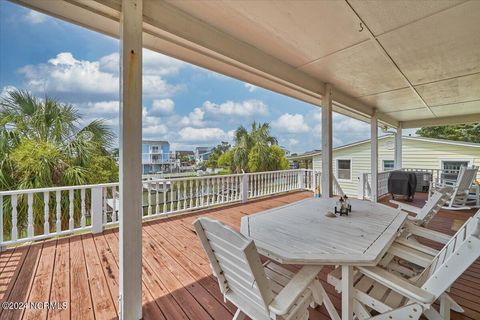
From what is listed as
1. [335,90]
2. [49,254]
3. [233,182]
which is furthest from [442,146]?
[49,254]

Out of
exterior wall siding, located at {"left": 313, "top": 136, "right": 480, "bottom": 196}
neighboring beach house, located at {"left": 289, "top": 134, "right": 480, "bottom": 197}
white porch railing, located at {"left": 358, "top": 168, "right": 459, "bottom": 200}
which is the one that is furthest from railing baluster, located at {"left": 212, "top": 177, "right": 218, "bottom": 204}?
neighboring beach house, located at {"left": 289, "top": 134, "right": 480, "bottom": 197}

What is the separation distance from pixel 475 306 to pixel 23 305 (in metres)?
3.89

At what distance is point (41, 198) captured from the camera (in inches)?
143

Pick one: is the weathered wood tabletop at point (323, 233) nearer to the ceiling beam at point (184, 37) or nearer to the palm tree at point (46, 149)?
the ceiling beam at point (184, 37)

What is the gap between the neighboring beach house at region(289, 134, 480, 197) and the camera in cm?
837

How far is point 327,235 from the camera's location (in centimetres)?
172

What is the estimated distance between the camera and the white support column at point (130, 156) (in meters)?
1.65

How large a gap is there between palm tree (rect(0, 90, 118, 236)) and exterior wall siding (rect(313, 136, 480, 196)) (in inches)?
313

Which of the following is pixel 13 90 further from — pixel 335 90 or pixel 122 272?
pixel 335 90

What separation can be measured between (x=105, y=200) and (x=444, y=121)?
9842mm

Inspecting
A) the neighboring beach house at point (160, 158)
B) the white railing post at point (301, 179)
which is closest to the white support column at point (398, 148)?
the white railing post at point (301, 179)

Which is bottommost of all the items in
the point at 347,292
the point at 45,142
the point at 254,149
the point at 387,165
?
the point at 347,292

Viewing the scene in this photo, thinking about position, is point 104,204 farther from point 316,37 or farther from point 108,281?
point 316,37

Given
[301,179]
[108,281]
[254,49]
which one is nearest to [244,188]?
[301,179]
